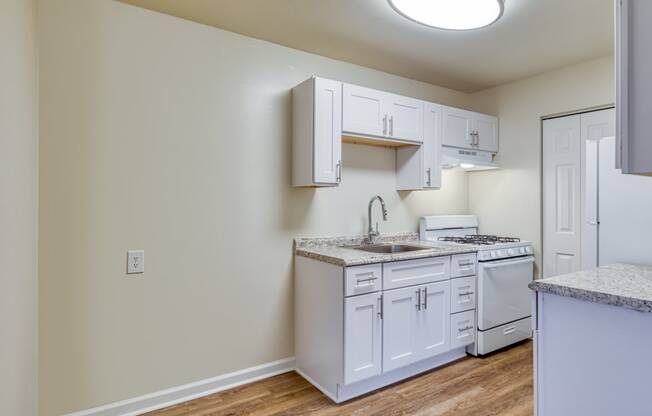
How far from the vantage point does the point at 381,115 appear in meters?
2.92

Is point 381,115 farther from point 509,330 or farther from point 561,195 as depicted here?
point 509,330

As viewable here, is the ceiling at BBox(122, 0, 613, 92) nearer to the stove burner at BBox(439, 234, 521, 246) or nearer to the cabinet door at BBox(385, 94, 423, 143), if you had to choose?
the cabinet door at BBox(385, 94, 423, 143)

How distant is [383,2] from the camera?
2186 mm

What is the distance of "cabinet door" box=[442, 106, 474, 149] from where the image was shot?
11.0 ft

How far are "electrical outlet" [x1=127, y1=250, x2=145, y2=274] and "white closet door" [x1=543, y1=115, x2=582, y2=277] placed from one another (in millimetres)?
3298

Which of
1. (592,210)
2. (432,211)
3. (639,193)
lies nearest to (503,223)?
(432,211)

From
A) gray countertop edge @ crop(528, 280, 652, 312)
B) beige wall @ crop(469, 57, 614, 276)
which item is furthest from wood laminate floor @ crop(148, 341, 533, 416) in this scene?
beige wall @ crop(469, 57, 614, 276)

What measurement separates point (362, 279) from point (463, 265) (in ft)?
3.29

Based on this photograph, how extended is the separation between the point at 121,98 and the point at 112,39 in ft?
1.12

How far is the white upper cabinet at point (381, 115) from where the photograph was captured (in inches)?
109

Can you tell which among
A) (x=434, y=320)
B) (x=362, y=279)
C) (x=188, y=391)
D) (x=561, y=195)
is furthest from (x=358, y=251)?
(x=561, y=195)

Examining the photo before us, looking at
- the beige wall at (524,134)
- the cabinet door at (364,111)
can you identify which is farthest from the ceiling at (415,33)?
the cabinet door at (364,111)

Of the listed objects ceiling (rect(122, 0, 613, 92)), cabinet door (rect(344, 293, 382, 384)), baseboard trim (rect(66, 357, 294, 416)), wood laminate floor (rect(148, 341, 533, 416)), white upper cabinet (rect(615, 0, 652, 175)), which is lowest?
wood laminate floor (rect(148, 341, 533, 416))

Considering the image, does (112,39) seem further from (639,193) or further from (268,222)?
(639,193)
